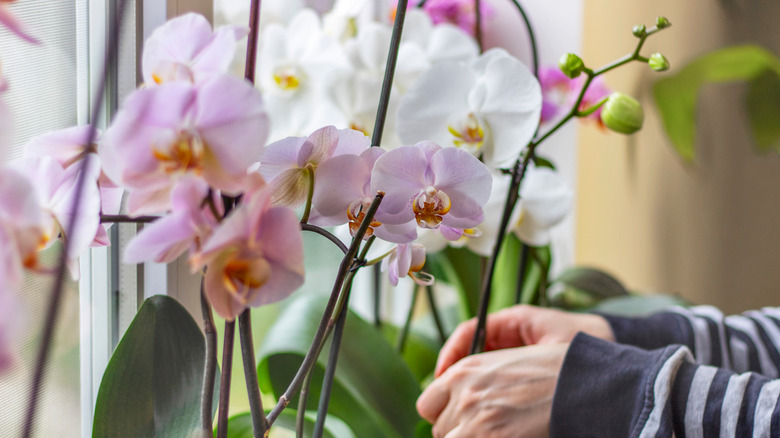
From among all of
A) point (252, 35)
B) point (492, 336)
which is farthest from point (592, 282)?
point (252, 35)

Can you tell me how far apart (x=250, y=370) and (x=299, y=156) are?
0.30ft

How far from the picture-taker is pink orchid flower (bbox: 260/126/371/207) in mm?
266

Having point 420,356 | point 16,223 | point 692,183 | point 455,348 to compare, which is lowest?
point 420,356

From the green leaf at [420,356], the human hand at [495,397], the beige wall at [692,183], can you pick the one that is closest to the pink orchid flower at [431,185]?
the human hand at [495,397]

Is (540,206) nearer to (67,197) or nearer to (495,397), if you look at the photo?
(495,397)

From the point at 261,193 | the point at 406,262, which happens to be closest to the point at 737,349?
the point at 406,262

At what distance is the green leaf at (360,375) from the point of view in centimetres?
52

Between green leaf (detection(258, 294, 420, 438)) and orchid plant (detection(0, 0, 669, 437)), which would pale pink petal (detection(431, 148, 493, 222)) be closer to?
orchid plant (detection(0, 0, 669, 437))

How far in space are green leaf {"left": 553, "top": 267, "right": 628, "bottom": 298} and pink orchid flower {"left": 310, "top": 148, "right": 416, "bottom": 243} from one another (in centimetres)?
62

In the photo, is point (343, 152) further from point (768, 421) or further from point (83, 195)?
point (768, 421)

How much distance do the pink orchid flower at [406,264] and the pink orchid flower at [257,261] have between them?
84mm

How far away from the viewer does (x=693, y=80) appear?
93 cm

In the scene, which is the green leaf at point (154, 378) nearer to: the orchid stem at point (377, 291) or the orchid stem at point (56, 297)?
the orchid stem at point (56, 297)

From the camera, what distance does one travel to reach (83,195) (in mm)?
227
